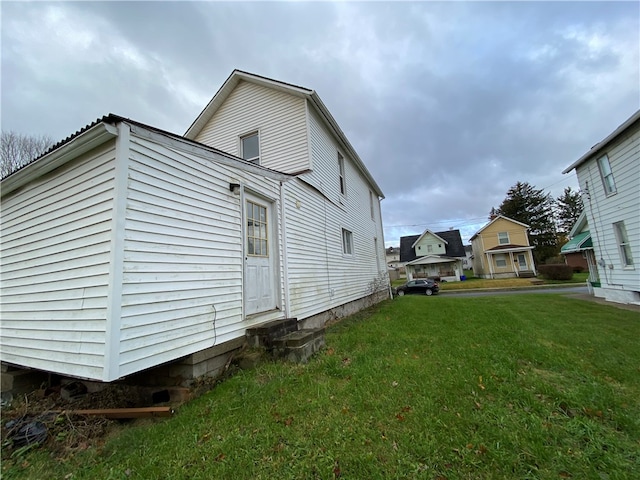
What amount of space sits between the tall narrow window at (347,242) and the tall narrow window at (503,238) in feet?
86.3

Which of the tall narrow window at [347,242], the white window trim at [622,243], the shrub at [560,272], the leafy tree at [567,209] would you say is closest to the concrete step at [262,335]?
the tall narrow window at [347,242]

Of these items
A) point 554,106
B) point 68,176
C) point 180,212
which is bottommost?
point 180,212

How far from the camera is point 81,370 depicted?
286cm

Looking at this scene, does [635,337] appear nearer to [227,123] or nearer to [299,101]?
[299,101]

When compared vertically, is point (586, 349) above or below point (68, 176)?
below

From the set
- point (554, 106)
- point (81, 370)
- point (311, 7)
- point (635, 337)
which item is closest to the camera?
point (81, 370)

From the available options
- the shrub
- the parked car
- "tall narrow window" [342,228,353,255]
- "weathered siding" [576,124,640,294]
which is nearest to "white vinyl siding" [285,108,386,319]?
"tall narrow window" [342,228,353,255]

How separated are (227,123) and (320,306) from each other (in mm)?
7248

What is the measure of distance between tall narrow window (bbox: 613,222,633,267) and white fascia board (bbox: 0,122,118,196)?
14.6m

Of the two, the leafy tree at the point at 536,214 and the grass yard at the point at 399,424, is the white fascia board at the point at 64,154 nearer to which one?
the grass yard at the point at 399,424

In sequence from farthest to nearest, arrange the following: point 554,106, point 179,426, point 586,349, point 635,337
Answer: point 554,106, point 635,337, point 586,349, point 179,426

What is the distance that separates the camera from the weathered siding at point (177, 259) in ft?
9.29

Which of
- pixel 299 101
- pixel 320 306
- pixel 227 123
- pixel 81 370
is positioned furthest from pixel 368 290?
pixel 81 370

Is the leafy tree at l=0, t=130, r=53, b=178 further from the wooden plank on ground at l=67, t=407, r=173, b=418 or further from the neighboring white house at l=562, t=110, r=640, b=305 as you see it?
the neighboring white house at l=562, t=110, r=640, b=305
